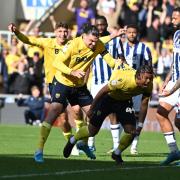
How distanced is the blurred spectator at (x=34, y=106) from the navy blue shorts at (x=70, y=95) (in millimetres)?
10159

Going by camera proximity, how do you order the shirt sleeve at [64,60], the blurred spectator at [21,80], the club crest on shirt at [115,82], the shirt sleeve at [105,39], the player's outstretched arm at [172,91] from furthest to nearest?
the blurred spectator at [21,80] < the shirt sleeve at [105,39] < the shirt sleeve at [64,60] < the player's outstretched arm at [172,91] < the club crest on shirt at [115,82]

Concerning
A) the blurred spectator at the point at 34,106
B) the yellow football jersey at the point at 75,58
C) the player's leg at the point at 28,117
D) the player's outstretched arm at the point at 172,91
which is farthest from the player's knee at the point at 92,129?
the player's leg at the point at 28,117

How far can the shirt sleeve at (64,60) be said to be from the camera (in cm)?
1217

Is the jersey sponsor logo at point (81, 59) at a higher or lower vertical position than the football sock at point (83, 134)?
higher

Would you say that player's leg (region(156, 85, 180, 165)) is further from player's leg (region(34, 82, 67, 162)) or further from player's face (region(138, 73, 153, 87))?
player's leg (region(34, 82, 67, 162))

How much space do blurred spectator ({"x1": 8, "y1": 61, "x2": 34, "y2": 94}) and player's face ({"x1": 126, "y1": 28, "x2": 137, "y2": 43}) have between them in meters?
9.54

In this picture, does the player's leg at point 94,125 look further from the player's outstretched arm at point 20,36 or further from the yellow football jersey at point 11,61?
the yellow football jersey at point 11,61

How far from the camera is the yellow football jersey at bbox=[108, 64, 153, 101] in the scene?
11.8m

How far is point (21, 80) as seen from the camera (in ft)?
81.0

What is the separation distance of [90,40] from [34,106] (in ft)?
36.0

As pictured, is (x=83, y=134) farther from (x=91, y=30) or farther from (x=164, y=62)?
(x=164, y=62)

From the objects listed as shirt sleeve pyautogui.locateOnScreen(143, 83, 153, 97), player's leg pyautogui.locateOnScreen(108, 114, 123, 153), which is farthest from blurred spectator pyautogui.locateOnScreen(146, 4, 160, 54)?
shirt sleeve pyautogui.locateOnScreen(143, 83, 153, 97)

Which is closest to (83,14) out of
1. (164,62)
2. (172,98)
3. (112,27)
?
(112,27)

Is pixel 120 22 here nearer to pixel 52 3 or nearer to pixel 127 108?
pixel 52 3
